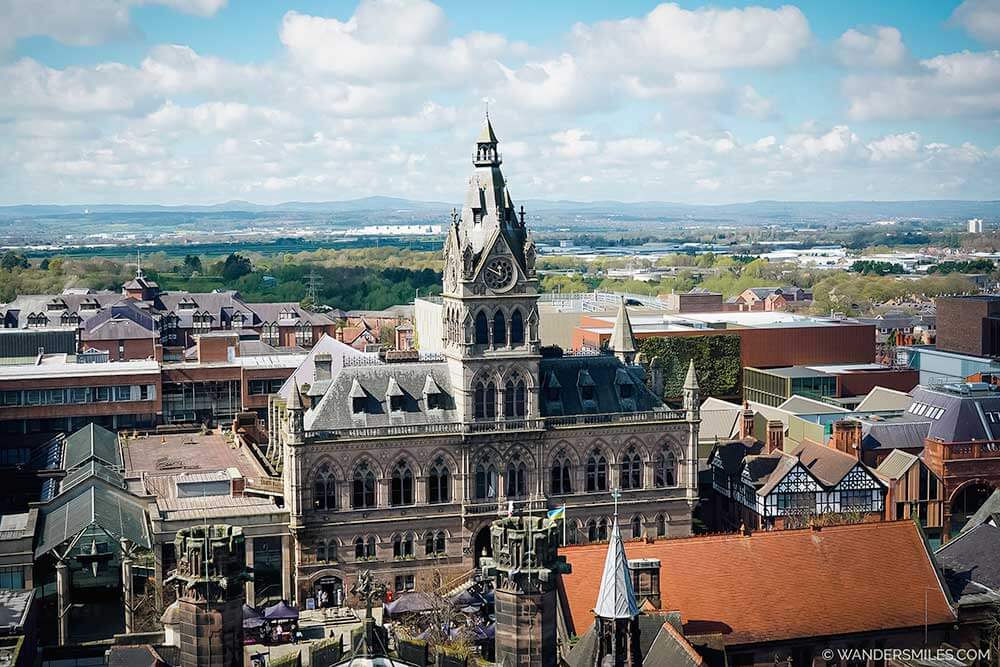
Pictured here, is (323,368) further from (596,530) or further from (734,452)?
(734,452)

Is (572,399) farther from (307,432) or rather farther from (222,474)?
(222,474)

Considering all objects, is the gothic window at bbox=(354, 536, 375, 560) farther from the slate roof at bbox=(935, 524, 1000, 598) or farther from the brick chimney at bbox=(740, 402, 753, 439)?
the brick chimney at bbox=(740, 402, 753, 439)

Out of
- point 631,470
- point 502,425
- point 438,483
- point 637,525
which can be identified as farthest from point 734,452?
point 438,483

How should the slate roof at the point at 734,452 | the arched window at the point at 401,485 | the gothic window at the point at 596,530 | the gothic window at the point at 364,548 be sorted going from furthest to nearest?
1. the slate roof at the point at 734,452
2. the gothic window at the point at 596,530
3. the arched window at the point at 401,485
4. the gothic window at the point at 364,548

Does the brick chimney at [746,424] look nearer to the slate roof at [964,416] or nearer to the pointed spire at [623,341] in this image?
the slate roof at [964,416]

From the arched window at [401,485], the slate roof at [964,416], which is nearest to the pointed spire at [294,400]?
the arched window at [401,485]

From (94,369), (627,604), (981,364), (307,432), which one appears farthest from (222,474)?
(981,364)

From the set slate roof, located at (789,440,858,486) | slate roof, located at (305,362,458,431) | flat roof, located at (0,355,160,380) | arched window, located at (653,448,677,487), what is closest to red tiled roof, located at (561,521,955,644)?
slate roof, located at (305,362,458,431)
